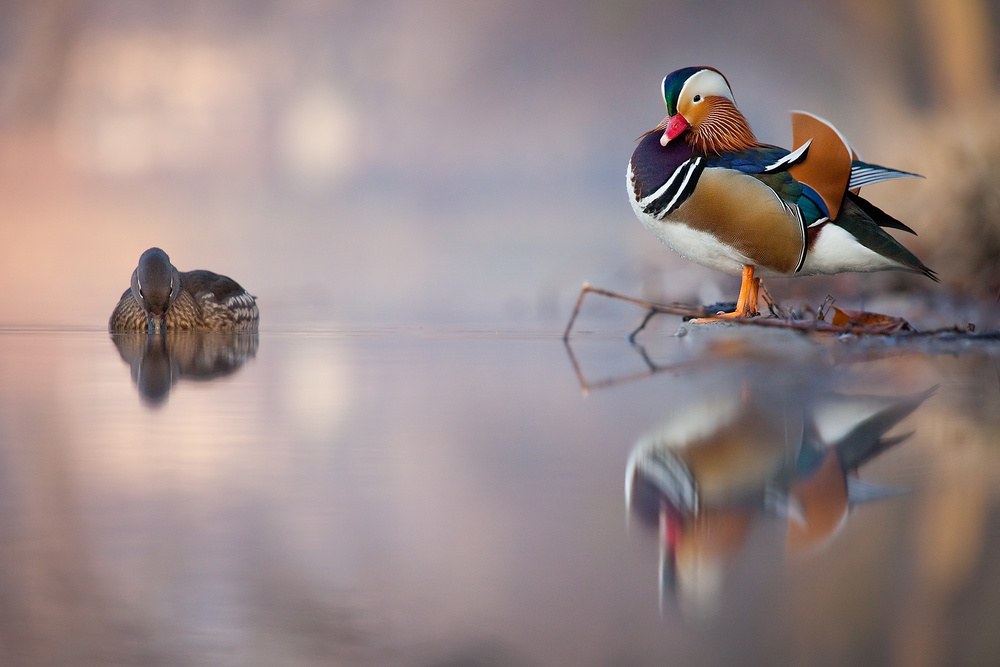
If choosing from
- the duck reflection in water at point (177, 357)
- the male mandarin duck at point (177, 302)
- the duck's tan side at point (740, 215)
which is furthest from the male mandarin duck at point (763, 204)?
the male mandarin duck at point (177, 302)

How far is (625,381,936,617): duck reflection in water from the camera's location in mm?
445

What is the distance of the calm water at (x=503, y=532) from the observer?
0.37m

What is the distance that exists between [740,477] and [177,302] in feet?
8.59

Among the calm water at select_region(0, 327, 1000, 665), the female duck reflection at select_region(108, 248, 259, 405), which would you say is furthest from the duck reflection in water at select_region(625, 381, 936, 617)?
the female duck reflection at select_region(108, 248, 259, 405)

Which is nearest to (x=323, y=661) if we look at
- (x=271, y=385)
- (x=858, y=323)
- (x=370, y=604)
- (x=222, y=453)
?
(x=370, y=604)

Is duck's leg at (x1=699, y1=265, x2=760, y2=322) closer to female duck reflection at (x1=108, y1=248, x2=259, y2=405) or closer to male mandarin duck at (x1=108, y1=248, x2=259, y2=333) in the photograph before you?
female duck reflection at (x1=108, y1=248, x2=259, y2=405)

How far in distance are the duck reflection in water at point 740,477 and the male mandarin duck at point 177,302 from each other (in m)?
2.18

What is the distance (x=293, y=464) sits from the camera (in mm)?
667

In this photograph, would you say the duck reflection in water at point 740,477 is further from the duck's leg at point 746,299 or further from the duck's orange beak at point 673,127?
the duck's orange beak at point 673,127

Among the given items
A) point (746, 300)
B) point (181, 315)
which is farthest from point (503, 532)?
point (181, 315)

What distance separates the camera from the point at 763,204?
1.98 metres

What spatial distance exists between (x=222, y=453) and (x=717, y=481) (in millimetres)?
383

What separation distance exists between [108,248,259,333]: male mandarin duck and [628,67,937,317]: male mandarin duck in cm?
151

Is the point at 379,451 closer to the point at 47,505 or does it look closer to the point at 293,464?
the point at 293,464
